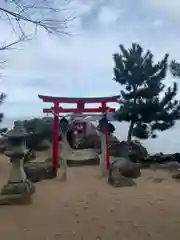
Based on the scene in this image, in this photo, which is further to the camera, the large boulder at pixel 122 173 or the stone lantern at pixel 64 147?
the stone lantern at pixel 64 147

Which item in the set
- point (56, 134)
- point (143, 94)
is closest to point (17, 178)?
point (56, 134)

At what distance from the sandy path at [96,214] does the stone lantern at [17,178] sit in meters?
0.15

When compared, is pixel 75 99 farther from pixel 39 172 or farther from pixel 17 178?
pixel 17 178

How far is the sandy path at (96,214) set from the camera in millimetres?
3499

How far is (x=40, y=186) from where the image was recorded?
6.02 m

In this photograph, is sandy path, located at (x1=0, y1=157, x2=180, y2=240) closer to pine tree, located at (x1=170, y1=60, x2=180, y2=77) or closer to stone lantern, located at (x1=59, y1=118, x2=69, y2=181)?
stone lantern, located at (x1=59, y1=118, x2=69, y2=181)

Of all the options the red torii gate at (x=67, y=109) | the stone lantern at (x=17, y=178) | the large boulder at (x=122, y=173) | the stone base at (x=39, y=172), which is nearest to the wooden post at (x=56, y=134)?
the red torii gate at (x=67, y=109)

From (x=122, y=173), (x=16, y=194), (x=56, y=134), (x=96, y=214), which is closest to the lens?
(x=96, y=214)

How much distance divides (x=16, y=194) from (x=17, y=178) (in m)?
0.28

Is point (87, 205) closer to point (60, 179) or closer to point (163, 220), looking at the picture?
point (163, 220)

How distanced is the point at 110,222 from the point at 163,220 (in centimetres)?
64

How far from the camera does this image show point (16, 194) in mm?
4605

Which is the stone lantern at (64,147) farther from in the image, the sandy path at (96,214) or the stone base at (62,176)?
the sandy path at (96,214)

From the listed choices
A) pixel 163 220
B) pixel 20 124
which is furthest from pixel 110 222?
pixel 20 124
